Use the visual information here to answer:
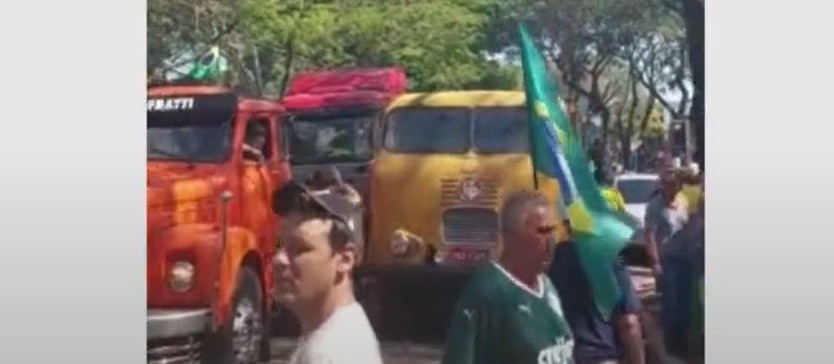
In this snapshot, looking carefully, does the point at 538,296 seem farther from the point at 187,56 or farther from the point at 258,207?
the point at 187,56

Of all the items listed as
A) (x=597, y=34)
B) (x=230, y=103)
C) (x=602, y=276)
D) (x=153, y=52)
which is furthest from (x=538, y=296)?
(x=153, y=52)

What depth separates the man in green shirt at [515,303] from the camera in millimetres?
5629

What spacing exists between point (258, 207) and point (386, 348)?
77 cm

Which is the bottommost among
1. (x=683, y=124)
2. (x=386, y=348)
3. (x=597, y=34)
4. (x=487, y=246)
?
(x=386, y=348)

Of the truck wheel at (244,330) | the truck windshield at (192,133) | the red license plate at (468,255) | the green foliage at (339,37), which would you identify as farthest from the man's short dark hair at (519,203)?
the truck windshield at (192,133)

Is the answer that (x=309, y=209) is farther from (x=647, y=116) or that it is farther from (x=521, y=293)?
(x=647, y=116)

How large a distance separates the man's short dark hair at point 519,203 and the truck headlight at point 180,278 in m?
1.27

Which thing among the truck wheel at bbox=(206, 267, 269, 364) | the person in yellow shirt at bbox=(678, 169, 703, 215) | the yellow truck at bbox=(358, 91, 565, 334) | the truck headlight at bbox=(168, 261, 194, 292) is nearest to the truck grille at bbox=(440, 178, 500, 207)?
the yellow truck at bbox=(358, 91, 565, 334)

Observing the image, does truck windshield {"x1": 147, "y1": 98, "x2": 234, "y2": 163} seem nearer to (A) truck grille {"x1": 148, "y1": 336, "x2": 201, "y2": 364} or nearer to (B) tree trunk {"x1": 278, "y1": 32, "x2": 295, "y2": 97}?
(B) tree trunk {"x1": 278, "y1": 32, "x2": 295, "y2": 97}

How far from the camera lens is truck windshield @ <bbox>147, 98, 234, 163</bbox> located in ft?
18.5

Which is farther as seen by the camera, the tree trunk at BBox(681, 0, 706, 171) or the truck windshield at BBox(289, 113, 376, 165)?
the truck windshield at BBox(289, 113, 376, 165)

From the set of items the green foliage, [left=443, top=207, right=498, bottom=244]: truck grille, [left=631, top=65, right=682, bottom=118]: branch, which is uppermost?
the green foliage

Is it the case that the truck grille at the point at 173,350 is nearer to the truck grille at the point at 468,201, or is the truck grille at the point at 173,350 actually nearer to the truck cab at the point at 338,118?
the truck cab at the point at 338,118

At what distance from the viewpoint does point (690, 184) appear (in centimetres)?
556
